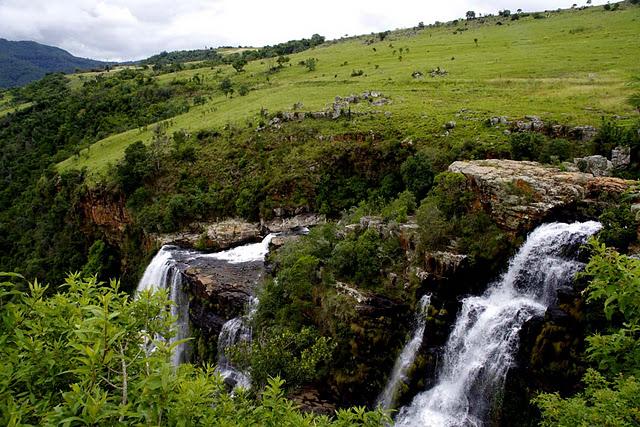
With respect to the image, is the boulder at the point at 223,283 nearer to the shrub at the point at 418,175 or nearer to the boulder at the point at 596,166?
the shrub at the point at 418,175

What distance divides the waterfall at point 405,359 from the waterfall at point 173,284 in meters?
14.9

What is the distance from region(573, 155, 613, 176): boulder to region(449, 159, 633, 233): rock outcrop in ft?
6.81

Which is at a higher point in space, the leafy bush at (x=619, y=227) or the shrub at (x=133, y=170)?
the shrub at (x=133, y=170)

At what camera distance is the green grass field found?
35.8 meters

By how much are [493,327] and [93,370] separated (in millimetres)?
16939

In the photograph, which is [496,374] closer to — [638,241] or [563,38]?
[638,241]

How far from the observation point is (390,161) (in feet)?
117

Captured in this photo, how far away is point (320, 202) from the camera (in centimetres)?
3722

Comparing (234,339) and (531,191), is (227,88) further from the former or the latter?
(531,191)

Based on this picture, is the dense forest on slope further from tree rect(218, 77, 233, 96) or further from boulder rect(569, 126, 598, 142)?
tree rect(218, 77, 233, 96)

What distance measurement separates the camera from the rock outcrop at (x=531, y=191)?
63.7ft

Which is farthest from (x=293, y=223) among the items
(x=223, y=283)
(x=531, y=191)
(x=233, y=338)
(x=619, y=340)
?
(x=619, y=340)

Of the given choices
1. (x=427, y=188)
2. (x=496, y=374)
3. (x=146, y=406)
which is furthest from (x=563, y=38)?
(x=146, y=406)

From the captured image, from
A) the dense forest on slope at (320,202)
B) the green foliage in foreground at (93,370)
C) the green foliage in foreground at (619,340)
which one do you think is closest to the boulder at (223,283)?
the dense forest on slope at (320,202)
